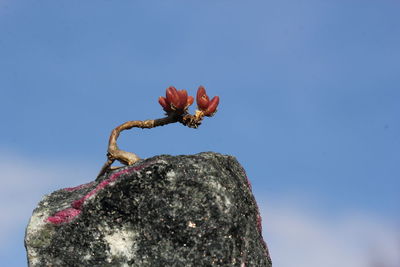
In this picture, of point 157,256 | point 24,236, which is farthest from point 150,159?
point 24,236

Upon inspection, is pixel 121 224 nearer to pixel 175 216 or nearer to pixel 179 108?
pixel 175 216

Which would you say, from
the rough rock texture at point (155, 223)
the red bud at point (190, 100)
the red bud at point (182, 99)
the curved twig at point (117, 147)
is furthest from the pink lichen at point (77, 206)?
the red bud at point (190, 100)

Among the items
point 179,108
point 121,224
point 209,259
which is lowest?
point 209,259

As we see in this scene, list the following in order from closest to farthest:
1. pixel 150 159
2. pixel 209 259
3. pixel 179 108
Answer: pixel 209 259 → pixel 150 159 → pixel 179 108

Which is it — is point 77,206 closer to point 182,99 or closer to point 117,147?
point 117,147

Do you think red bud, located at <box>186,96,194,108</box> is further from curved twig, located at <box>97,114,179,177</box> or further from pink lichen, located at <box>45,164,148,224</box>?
pink lichen, located at <box>45,164,148,224</box>

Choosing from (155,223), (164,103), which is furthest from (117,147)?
(155,223)

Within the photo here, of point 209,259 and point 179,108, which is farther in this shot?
point 179,108

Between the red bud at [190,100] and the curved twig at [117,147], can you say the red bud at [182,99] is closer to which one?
the red bud at [190,100]

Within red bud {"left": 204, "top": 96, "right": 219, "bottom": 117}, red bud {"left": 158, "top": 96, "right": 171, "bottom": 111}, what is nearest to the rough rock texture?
red bud {"left": 204, "top": 96, "right": 219, "bottom": 117}
